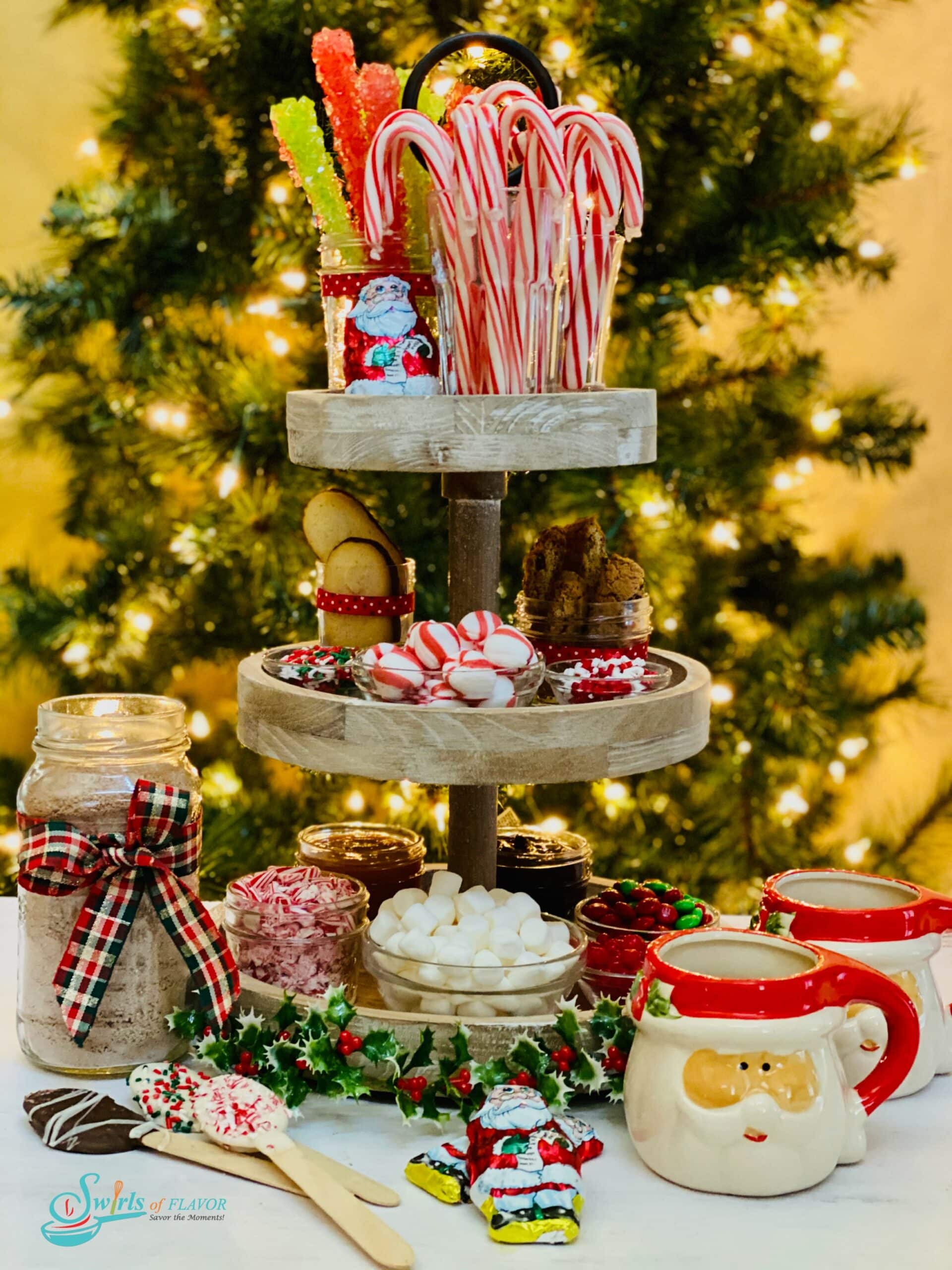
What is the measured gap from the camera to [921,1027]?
1.04 m

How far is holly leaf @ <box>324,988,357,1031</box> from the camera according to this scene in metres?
1.01

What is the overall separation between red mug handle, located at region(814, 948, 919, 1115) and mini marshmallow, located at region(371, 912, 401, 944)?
0.31 metres

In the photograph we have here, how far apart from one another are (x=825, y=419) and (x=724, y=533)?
0.80 feet

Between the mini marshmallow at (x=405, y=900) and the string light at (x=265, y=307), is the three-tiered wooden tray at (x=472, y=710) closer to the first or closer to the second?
the mini marshmallow at (x=405, y=900)

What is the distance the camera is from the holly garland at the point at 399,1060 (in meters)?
0.98

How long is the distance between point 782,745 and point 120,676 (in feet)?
3.43

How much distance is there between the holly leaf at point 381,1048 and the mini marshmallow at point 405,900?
3.8 inches

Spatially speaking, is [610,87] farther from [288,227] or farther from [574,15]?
[288,227]

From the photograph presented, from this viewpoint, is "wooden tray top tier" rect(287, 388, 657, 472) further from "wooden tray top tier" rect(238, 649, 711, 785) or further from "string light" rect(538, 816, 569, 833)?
"string light" rect(538, 816, 569, 833)

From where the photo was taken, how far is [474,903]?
1077 millimetres

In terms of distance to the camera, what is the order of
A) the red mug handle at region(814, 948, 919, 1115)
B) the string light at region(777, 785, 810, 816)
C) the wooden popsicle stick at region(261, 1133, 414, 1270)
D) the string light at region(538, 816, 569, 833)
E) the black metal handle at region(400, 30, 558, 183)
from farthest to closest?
the string light at region(777, 785, 810, 816) → the string light at region(538, 816, 569, 833) → the black metal handle at region(400, 30, 558, 183) → the red mug handle at region(814, 948, 919, 1115) → the wooden popsicle stick at region(261, 1133, 414, 1270)

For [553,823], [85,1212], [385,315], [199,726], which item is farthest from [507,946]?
[199,726]

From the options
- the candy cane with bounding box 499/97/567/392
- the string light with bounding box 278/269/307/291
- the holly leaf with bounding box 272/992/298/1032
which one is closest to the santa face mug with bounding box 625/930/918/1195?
the holly leaf with bounding box 272/992/298/1032

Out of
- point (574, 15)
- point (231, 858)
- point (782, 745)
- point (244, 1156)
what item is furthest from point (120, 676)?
point (244, 1156)
